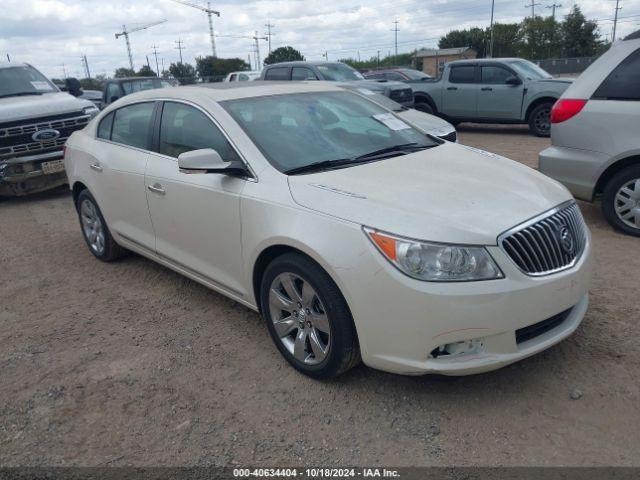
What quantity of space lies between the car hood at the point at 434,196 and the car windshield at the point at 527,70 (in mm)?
9878

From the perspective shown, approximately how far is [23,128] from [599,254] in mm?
7682

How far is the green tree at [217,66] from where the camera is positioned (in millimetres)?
61906

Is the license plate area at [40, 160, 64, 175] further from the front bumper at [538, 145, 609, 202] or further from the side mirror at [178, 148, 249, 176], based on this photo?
the front bumper at [538, 145, 609, 202]

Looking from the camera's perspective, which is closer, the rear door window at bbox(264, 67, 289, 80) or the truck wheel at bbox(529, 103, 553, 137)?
the truck wheel at bbox(529, 103, 553, 137)

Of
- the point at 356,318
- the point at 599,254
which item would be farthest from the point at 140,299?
the point at 599,254

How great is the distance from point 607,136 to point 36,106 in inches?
300

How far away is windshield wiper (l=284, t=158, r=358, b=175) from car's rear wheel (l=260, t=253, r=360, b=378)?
1.81ft

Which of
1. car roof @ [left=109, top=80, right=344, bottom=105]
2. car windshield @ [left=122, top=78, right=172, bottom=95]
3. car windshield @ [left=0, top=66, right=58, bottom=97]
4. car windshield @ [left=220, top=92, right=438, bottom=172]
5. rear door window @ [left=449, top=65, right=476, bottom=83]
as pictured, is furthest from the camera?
car windshield @ [left=122, top=78, right=172, bottom=95]

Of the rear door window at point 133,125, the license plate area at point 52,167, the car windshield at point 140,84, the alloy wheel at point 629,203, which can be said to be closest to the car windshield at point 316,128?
the rear door window at point 133,125

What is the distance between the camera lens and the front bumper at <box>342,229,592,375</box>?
261 cm

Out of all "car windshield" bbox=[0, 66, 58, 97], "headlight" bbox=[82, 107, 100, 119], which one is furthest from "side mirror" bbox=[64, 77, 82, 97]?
"headlight" bbox=[82, 107, 100, 119]

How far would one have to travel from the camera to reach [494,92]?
501 inches

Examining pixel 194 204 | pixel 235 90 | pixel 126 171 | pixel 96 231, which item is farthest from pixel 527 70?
pixel 194 204

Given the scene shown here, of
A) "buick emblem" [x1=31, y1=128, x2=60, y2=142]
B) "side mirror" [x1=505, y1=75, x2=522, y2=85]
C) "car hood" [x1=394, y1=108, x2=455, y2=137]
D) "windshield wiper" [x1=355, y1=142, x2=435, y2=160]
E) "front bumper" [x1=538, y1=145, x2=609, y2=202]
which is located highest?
"windshield wiper" [x1=355, y1=142, x2=435, y2=160]
